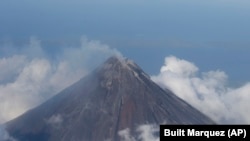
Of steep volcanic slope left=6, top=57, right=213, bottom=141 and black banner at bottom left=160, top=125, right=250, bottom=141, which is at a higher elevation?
steep volcanic slope left=6, top=57, right=213, bottom=141

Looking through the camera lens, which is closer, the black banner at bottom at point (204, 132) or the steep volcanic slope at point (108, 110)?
the black banner at bottom at point (204, 132)

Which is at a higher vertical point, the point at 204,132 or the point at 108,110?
the point at 108,110

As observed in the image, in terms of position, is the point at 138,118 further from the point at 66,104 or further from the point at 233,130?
the point at 233,130

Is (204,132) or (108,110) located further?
(108,110)

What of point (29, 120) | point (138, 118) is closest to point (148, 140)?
point (138, 118)

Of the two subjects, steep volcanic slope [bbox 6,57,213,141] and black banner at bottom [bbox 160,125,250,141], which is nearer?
black banner at bottom [bbox 160,125,250,141]
